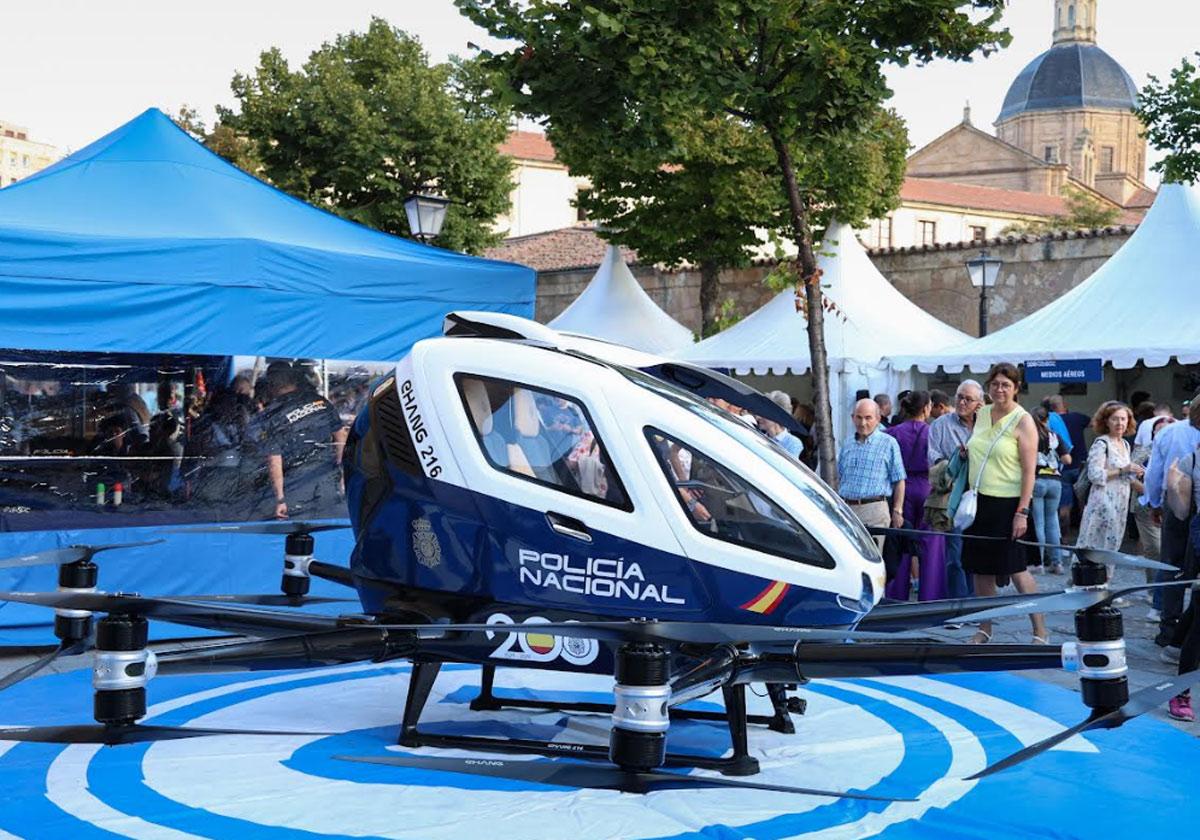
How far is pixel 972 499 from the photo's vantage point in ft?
28.1

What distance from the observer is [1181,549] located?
9.02 m

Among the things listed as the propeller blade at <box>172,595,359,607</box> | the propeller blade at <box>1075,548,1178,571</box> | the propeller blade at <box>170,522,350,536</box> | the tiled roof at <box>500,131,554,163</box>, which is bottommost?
the propeller blade at <box>172,595,359,607</box>

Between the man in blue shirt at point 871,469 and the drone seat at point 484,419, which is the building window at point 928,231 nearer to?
the man in blue shirt at point 871,469

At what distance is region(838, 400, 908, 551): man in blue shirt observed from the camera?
939 cm

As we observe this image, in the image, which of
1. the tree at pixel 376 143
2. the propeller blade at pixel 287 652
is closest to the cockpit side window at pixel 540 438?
the propeller blade at pixel 287 652

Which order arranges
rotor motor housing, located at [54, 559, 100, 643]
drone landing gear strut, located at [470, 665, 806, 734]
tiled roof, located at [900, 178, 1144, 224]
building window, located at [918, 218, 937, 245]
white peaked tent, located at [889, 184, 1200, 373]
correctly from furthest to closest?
tiled roof, located at [900, 178, 1144, 224] → building window, located at [918, 218, 937, 245] → white peaked tent, located at [889, 184, 1200, 373] → drone landing gear strut, located at [470, 665, 806, 734] → rotor motor housing, located at [54, 559, 100, 643]

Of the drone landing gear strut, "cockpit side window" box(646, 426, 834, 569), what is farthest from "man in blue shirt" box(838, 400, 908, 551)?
"cockpit side window" box(646, 426, 834, 569)

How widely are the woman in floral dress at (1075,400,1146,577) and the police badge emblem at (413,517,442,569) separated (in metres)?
6.68

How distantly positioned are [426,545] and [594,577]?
2.87 ft

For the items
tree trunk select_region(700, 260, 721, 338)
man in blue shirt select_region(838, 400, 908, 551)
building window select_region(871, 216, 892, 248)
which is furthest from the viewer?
building window select_region(871, 216, 892, 248)

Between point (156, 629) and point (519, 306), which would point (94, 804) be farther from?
point (519, 306)

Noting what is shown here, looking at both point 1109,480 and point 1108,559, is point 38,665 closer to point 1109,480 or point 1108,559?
point 1108,559

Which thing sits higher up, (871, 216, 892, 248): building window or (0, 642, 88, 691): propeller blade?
(871, 216, 892, 248): building window

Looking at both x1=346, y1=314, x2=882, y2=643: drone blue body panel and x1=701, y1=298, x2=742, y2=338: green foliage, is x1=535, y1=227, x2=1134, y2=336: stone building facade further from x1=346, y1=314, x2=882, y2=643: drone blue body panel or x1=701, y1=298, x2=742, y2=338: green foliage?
x1=346, y1=314, x2=882, y2=643: drone blue body panel
